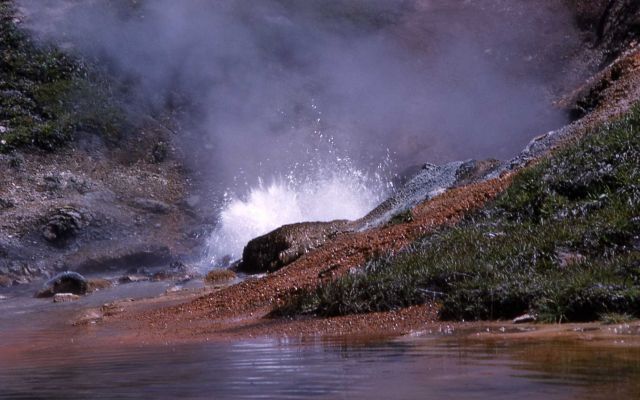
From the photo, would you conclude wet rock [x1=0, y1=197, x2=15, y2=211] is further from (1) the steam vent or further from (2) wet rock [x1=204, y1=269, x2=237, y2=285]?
(2) wet rock [x1=204, y1=269, x2=237, y2=285]

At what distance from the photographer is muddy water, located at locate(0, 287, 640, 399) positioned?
11.5 feet

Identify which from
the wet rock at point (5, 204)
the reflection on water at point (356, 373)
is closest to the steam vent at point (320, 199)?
the reflection on water at point (356, 373)

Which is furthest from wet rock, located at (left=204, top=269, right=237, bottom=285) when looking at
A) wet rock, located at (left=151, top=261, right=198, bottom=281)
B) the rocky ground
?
wet rock, located at (left=151, top=261, right=198, bottom=281)

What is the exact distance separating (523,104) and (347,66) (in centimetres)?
824

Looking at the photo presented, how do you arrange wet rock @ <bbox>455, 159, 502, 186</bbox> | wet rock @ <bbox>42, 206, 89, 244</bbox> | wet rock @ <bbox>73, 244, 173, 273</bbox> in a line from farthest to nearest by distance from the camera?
1. wet rock @ <bbox>42, 206, 89, 244</bbox>
2. wet rock @ <bbox>73, 244, 173, 273</bbox>
3. wet rock @ <bbox>455, 159, 502, 186</bbox>

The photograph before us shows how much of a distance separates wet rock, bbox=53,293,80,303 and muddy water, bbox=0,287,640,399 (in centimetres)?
917

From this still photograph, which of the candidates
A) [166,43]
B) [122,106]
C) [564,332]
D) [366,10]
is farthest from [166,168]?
[564,332]

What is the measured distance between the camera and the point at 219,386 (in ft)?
13.8

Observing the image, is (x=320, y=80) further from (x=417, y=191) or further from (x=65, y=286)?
(x=65, y=286)

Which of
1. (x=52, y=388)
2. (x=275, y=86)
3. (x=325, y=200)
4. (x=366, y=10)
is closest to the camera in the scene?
(x=52, y=388)

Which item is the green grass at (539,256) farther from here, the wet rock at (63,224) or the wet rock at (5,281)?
the wet rock at (63,224)

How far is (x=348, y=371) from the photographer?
14.3ft

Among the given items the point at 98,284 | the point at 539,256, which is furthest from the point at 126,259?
the point at 539,256

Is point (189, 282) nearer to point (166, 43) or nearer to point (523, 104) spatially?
→ point (523, 104)
